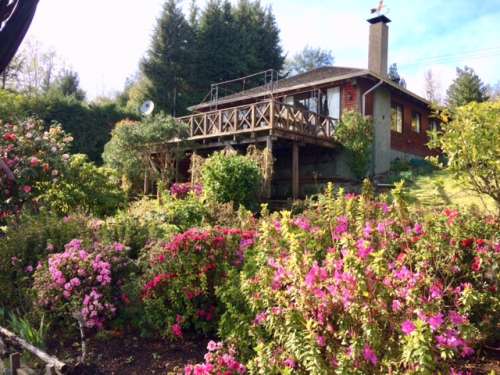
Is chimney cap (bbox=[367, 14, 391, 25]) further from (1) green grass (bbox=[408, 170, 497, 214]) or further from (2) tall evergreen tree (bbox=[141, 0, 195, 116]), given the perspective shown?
(2) tall evergreen tree (bbox=[141, 0, 195, 116])

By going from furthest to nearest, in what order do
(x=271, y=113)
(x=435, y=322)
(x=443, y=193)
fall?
(x=271, y=113), (x=443, y=193), (x=435, y=322)

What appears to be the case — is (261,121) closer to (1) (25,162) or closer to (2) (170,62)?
(1) (25,162)

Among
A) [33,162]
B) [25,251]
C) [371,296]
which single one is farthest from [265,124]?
[371,296]

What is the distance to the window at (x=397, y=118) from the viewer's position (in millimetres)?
20250

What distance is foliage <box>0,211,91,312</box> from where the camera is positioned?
5301 millimetres

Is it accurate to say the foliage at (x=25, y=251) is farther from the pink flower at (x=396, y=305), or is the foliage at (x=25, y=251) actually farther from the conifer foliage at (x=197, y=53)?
the conifer foliage at (x=197, y=53)

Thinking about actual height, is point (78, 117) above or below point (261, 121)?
above

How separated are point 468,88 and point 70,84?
28878 mm

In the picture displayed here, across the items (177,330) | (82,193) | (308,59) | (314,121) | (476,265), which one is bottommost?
(177,330)

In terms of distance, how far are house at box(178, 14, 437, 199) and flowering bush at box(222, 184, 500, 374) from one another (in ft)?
37.2

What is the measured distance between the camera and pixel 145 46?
3347cm

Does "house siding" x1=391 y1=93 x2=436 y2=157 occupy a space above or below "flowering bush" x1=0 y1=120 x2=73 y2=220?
above

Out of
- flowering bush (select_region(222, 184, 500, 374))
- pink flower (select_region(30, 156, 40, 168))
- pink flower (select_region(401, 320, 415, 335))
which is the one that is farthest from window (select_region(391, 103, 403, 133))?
pink flower (select_region(401, 320, 415, 335))

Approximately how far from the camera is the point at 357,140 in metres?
17.2
